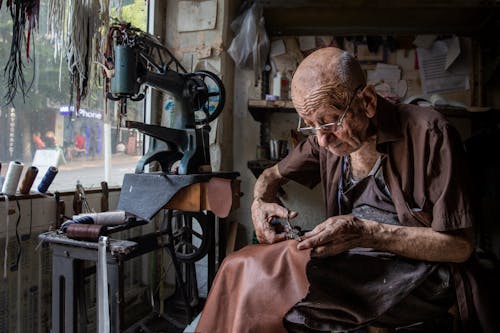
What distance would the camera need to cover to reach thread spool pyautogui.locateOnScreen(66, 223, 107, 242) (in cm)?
110

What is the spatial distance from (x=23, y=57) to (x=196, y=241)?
1389 millimetres

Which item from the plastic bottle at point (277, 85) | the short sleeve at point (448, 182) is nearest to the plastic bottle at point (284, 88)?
the plastic bottle at point (277, 85)

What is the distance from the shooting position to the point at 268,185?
1.47 metres

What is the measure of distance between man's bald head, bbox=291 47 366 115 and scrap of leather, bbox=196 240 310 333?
0.44 metres

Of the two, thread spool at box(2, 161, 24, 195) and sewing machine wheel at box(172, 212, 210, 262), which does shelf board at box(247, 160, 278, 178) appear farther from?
thread spool at box(2, 161, 24, 195)

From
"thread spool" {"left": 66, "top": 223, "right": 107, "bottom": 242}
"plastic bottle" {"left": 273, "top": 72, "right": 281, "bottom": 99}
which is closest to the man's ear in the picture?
"thread spool" {"left": 66, "top": 223, "right": 107, "bottom": 242}

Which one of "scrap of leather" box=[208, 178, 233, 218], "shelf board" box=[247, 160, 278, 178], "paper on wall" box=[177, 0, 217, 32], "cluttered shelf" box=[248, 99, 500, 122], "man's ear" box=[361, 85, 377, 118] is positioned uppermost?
"paper on wall" box=[177, 0, 217, 32]

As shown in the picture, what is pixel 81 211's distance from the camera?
1666 mm

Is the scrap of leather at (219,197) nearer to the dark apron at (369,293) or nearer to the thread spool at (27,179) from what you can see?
the dark apron at (369,293)

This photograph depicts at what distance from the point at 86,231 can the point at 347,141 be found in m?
0.92

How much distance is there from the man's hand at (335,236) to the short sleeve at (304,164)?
50 centimetres

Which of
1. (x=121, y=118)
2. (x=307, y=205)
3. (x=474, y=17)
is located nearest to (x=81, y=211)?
(x=121, y=118)

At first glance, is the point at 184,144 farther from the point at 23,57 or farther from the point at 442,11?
the point at 442,11

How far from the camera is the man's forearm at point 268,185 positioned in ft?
4.68
